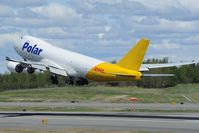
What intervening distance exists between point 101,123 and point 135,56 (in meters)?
26.1

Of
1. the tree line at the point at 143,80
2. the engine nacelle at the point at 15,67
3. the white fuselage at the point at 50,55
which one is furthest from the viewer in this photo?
the tree line at the point at 143,80

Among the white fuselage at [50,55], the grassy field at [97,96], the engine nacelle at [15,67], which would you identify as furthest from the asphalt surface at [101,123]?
the grassy field at [97,96]

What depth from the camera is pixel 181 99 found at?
110 metres

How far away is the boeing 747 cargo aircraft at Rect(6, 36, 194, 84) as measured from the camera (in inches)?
3337

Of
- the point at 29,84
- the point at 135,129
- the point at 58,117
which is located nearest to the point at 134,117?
the point at 58,117

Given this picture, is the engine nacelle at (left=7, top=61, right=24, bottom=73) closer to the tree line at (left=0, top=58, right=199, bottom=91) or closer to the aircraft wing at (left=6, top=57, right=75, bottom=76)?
the aircraft wing at (left=6, top=57, right=75, bottom=76)

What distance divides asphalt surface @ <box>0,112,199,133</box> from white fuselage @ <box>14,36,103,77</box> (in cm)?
2110

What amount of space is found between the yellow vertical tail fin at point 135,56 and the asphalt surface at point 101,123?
54.4 ft

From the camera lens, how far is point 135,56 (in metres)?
84.9

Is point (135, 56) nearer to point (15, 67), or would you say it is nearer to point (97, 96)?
point (15, 67)

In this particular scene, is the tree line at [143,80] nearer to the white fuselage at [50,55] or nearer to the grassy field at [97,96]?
the grassy field at [97,96]

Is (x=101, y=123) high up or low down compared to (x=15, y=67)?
down

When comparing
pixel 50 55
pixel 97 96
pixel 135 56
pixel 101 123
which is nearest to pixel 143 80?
pixel 97 96

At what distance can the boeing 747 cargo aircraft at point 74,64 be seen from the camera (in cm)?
8475
